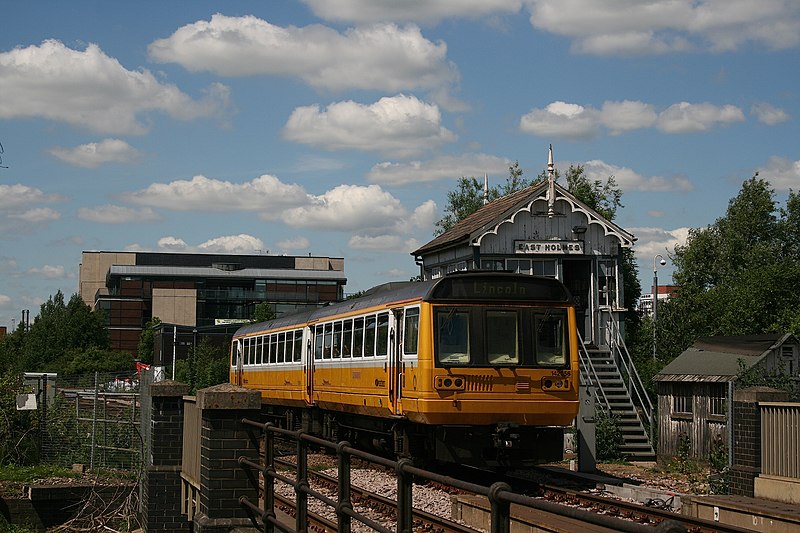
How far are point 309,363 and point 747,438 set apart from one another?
9.90 meters

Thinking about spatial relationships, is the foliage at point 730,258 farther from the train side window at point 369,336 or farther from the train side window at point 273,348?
the train side window at point 369,336

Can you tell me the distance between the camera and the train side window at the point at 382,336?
58.4 feet

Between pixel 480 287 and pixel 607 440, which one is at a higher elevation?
pixel 480 287

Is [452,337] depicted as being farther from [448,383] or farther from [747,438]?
[747,438]

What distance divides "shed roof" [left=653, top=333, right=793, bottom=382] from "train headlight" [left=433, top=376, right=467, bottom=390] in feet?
24.8

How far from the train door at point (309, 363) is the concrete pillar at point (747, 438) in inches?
366

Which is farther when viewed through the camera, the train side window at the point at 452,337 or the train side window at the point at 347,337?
the train side window at the point at 347,337

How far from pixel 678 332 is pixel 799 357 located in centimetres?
2009

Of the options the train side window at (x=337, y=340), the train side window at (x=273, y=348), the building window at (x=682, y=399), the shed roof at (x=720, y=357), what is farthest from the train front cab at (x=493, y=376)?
the train side window at (x=273, y=348)

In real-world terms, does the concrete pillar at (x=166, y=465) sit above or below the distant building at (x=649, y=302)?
below

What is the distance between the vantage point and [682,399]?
23.2 metres

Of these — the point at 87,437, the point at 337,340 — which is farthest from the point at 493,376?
the point at 87,437

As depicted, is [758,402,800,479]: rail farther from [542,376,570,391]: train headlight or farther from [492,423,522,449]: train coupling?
[492,423,522,449]: train coupling

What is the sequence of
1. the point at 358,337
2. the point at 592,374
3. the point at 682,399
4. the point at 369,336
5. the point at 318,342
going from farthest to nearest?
the point at 592,374 < the point at 682,399 < the point at 318,342 < the point at 358,337 < the point at 369,336
